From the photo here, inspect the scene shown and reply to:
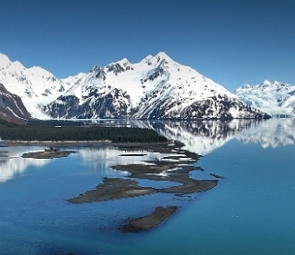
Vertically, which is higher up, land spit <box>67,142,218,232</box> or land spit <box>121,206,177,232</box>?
land spit <box>67,142,218,232</box>

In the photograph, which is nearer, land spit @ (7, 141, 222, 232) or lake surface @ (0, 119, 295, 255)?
lake surface @ (0, 119, 295, 255)

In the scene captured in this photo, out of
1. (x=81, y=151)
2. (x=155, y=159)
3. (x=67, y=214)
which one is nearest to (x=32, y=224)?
(x=67, y=214)

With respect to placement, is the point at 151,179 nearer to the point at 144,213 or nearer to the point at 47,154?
the point at 144,213

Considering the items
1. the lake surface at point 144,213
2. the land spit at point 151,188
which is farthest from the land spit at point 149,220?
the lake surface at point 144,213

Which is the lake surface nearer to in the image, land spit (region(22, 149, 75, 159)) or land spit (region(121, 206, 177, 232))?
land spit (region(121, 206, 177, 232))

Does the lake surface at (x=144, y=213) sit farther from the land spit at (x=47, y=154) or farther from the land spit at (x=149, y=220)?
the land spit at (x=47, y=154)

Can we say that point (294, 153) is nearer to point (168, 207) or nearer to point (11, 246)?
point (168, 207)

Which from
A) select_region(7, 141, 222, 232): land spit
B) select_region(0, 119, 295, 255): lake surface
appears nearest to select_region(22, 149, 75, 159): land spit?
select_region(7, 141, 222, 232): land spit

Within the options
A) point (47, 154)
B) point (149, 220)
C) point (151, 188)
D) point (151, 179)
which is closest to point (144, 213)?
point (149, 220)

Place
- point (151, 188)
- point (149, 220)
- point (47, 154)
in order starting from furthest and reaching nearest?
point (47, 154) < point (151, 188) < point (149, 220)

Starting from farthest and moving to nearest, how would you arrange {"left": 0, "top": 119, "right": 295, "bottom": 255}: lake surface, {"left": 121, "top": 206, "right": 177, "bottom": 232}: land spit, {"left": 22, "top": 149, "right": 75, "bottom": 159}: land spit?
{"left": 22, "top": 149, "right": 75, "bottom": 159}: land spit < {"left": 121, "top": 206, "right": 177, "bottom": 232}: land spit < {"left": 0, "top": 119, "right": 295, "bottom": 255}: lake surface
